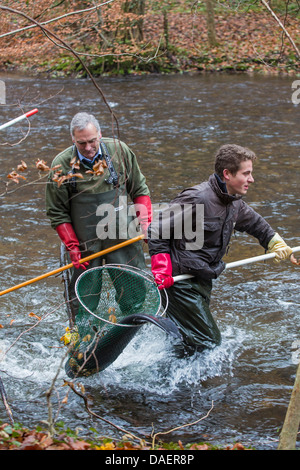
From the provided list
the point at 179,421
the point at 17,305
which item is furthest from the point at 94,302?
the point at 17,305

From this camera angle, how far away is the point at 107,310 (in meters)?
5.39

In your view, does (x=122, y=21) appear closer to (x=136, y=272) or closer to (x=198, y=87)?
(x=198, y=87)

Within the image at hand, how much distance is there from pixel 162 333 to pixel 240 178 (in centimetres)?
187

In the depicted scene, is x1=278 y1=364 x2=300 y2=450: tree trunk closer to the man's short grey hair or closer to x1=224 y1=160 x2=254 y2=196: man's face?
x1=224 y1=160 x2=254 y2=196: man's face

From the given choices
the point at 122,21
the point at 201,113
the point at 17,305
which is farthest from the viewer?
the point at 122,21

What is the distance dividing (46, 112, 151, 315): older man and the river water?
1.75ft

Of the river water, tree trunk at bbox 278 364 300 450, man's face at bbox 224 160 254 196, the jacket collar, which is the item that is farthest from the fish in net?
tree trunk at bbox 278 364 300 450

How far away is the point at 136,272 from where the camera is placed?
16.8ft

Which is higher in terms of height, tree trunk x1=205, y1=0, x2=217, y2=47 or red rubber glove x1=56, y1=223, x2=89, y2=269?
tree trunk x1=205, y1=0, x2=217, y2=47

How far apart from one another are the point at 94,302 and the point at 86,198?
3.17 ft

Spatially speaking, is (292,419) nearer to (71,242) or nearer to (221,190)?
(221,190)

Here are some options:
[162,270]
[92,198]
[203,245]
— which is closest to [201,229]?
[203,245]

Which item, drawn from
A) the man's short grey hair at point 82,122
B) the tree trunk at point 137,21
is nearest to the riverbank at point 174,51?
the tree trunk at point 137,21

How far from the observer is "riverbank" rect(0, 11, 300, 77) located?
19.1 metres
